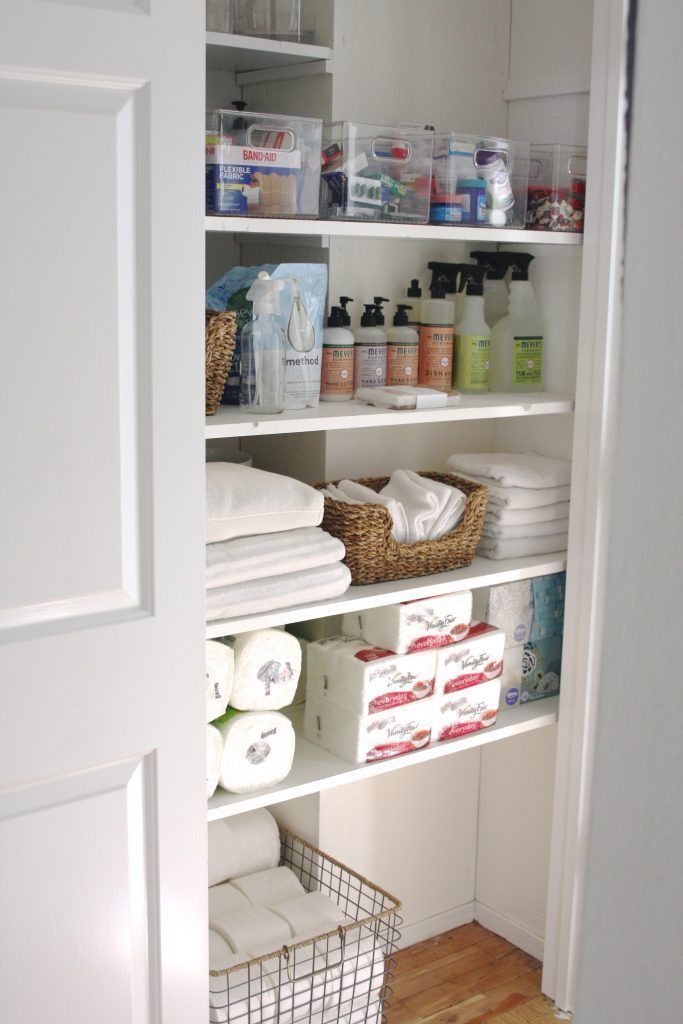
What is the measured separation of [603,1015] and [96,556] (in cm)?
114

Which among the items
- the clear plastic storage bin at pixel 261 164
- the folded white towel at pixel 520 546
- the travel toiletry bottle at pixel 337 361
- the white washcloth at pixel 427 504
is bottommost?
the folded white towel at pixel 520 546

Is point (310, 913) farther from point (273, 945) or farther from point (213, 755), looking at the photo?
point (213, 755)

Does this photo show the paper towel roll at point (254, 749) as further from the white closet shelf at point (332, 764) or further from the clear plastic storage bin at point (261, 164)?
the clear plastic storage bin at point (261, 164)

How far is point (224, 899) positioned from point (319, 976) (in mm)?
237

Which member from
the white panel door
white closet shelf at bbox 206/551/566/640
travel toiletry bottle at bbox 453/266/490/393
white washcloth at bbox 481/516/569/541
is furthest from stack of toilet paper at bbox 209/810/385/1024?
travel toiletry bottle at bbox 453/266/490/393

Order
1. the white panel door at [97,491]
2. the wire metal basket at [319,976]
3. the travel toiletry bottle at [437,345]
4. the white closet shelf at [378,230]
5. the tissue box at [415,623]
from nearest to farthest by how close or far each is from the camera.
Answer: the white panel door at [97,491] < the white closet shelf at [378,230] < the wire metal basket at [319,976] < the tissue box at [415,623] < the travel toiletry bottle at [437,345]

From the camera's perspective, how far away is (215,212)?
163 centimetres

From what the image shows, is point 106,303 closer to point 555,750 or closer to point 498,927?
point 555,750

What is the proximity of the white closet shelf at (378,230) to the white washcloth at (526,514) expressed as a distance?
507 mm

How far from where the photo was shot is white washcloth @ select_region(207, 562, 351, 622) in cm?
169

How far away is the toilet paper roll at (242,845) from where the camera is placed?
6.93 ft

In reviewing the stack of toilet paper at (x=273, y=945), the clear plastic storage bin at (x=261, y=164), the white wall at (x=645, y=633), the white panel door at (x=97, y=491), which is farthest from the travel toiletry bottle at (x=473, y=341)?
the white wall at (x=645, y=633)

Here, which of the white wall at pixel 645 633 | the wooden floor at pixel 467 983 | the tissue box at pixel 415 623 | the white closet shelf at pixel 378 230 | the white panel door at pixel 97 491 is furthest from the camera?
the wooden floor at pixel 467 983

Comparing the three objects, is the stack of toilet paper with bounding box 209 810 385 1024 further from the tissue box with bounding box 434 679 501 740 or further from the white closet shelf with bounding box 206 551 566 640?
the white closet shelf with bounding box 206 551 566 640
